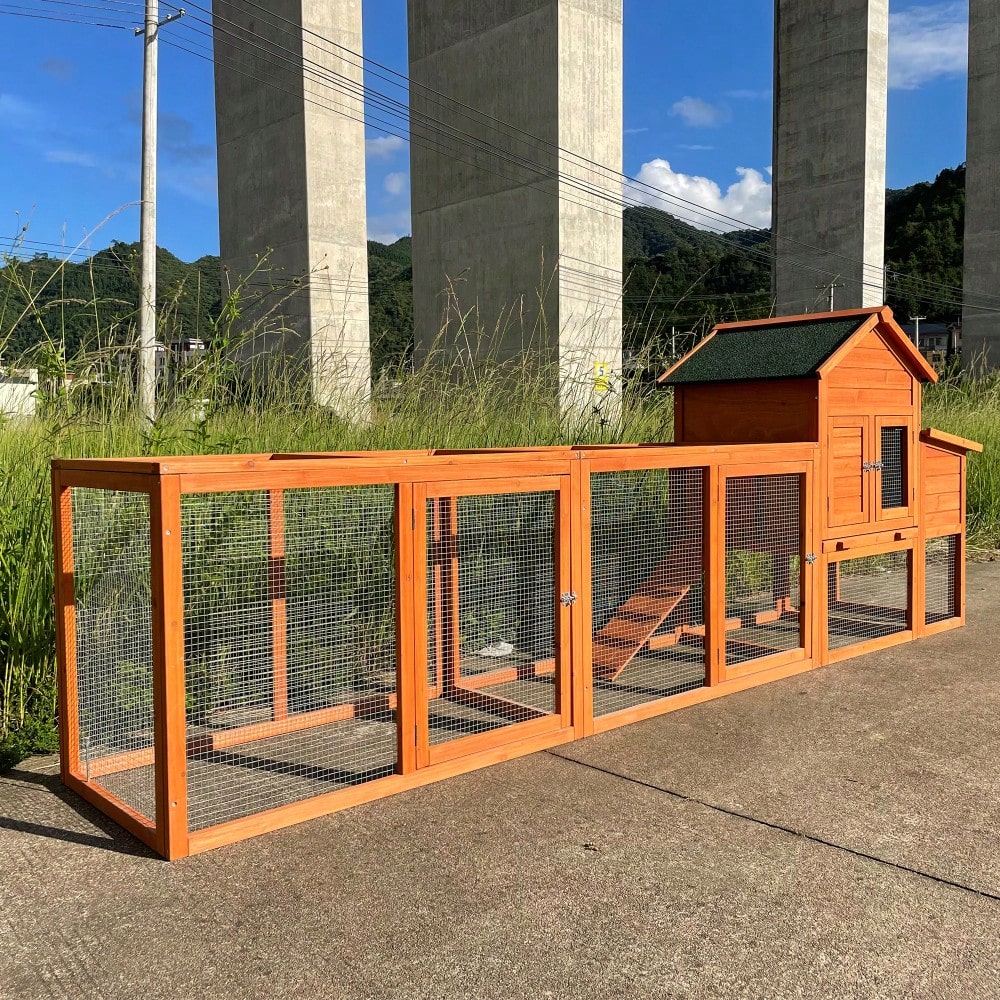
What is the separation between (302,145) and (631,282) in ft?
39.2

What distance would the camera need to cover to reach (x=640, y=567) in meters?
4.65

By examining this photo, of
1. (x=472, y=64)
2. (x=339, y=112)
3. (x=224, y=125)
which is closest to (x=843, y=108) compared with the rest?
(x=472, y=64)

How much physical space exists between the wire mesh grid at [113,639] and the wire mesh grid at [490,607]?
105 centimetres

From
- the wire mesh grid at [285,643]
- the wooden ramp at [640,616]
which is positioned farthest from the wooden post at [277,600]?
the wooden ramp at [640,616]

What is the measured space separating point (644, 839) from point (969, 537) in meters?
6.99

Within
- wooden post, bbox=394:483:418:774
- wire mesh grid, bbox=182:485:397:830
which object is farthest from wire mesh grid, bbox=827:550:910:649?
wooden post, bbox=394:483:418:774

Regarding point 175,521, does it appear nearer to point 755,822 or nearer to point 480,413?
point 755,822

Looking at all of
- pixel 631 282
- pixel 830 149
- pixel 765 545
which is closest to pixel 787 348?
pixel 765 545

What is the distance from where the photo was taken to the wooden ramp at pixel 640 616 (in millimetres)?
4523

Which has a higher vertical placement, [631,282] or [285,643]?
[631,282]

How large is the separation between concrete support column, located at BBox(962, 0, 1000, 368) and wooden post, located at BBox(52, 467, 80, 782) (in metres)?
19.1

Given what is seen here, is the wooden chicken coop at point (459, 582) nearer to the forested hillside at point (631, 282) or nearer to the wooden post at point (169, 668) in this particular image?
the wooden post at point (169, 668)

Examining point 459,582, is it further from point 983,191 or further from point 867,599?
point 983,191

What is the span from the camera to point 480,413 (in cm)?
582
